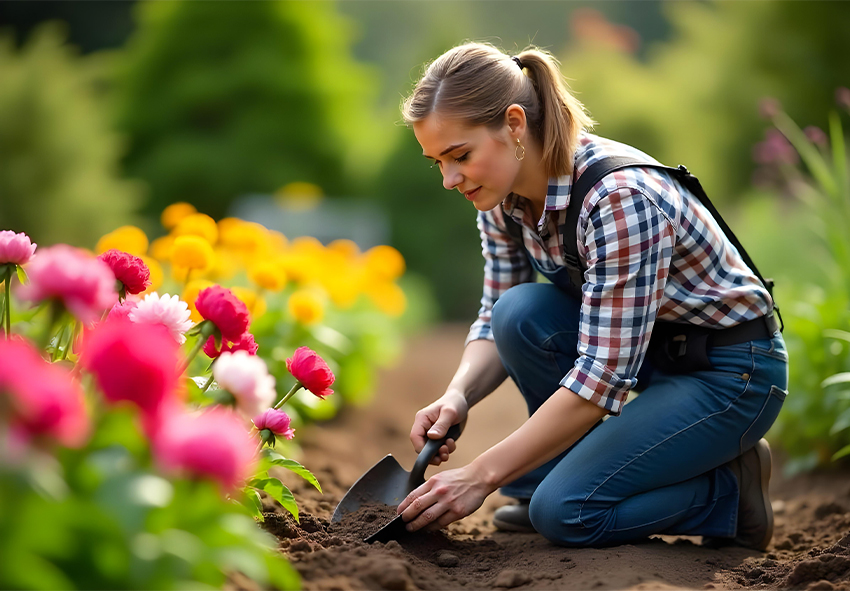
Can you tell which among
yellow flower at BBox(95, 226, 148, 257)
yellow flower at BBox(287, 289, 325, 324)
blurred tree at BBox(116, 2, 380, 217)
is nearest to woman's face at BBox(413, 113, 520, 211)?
yellow flower at BBox(287, 289, 325, 324)

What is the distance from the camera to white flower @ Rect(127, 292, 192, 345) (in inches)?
48.6

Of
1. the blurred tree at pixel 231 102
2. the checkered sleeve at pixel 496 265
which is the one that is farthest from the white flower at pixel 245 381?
the blurred tree at pixel 231 102

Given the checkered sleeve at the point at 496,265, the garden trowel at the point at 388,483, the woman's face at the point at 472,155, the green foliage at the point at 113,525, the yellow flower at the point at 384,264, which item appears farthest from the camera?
the yellow flower at the point at 384,264

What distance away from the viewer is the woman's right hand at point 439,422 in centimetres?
178

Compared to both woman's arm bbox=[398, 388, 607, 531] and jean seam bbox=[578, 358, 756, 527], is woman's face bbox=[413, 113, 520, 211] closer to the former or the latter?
woman's arm bbox=[398, 388, 607, 531]

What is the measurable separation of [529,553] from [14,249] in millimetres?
1250

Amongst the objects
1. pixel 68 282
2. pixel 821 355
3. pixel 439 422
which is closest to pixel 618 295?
pixel 439 422

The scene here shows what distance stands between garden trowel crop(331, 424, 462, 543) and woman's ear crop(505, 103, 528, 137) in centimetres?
74

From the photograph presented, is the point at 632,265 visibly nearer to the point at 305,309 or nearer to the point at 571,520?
the point at 571,520

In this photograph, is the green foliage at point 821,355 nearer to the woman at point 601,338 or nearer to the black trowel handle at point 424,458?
the woman at point 601,338

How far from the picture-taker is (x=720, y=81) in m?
9.73

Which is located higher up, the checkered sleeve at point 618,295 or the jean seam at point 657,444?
the checkered sleeve at point 618,295

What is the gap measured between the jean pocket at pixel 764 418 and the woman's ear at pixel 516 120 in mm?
885

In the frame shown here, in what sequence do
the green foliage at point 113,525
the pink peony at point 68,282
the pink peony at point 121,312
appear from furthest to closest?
1. the pink peony at point 121,312
2. the pink peony at point 68,282
3. the green foliage at point 113,525
